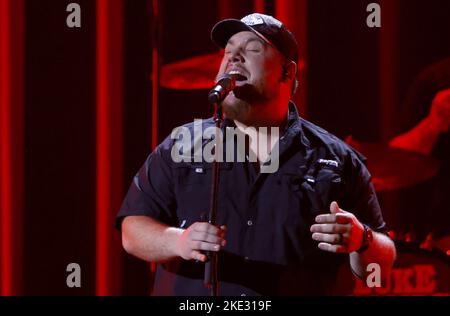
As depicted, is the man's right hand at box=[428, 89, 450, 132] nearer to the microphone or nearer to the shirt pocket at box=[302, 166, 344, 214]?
the shirt pocket at box=[302, 166, 344, 214]

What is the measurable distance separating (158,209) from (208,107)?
124 centimetres

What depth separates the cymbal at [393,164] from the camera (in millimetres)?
2697

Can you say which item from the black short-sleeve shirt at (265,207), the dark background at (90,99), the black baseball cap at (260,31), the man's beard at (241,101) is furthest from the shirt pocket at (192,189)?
the dark background at (90,99)

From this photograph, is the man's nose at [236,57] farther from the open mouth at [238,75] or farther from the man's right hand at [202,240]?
the man's right hand at [202,240]

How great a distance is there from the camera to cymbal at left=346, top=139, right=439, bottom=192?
2.70 m

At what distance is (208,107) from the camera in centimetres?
311

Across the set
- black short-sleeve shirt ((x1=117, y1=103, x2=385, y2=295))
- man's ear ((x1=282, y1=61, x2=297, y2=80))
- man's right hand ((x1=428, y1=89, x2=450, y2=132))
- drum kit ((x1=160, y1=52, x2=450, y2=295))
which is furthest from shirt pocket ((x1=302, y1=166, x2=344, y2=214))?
man's right hand ((x1=428, y1=89, x2=450, y2=132))

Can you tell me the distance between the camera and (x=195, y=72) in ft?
9.12

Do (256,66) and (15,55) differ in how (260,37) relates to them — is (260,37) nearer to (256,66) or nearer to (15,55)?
(256,66)

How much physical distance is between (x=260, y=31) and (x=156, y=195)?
550 millimetres

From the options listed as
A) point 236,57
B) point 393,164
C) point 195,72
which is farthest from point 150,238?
point 393,164

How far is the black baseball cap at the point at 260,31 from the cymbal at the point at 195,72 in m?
0.73

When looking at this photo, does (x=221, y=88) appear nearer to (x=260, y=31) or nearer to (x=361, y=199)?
(x=260, y=31)

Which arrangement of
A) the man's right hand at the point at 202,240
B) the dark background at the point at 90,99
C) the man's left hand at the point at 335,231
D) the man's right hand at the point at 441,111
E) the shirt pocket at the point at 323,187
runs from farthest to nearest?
1. the dark background at the point at 90,99
2. the man's right hand at the point at 441,111
3. the shirt pocket at the point at 323,187
4. the man's left hand at the point at 335,231
5. the man's right hand at the point at 202,240
